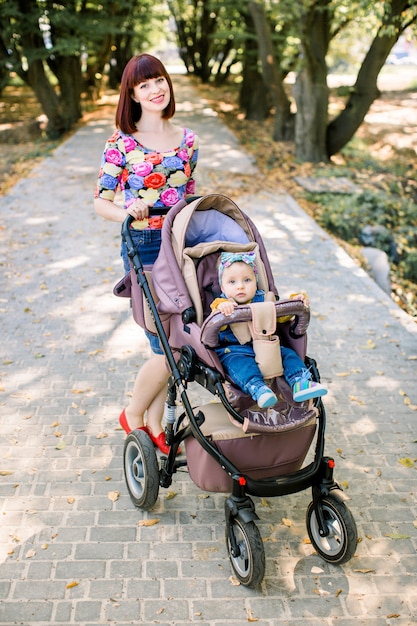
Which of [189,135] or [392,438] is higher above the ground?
[189,135]

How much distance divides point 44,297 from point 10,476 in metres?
3.12

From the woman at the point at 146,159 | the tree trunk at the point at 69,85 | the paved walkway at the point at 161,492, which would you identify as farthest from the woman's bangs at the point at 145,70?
the tree trunk at the point at 69,85

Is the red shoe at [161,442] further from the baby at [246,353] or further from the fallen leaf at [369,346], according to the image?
the fallen leaf at [369,346]

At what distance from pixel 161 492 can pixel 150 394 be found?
610 mm

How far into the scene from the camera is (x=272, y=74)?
14.3 meters

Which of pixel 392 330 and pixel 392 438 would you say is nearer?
pixel 392 438

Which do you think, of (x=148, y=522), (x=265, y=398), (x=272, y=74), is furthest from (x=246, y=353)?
(x=272, y=74)

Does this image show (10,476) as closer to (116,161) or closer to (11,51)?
(116,161)

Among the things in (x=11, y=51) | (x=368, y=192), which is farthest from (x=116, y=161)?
(x=11, y=51)

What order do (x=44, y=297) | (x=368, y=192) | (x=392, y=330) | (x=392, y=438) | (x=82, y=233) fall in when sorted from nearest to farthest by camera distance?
(x=392, y=438) → (x=392, y=330) → (x=44, y=297) → (x=82, y=233) → (x=368, y=192)

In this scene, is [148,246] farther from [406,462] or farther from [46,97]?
[46,97]

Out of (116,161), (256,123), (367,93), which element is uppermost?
(116,161)

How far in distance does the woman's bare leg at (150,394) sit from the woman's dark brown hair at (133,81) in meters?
1.40

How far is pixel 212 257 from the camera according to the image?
3719 mm
